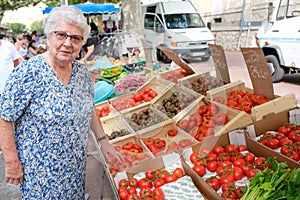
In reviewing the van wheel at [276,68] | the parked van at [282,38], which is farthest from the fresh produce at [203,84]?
the van wheel at [276,68]

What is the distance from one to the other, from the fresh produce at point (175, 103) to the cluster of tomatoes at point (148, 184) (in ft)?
2.70

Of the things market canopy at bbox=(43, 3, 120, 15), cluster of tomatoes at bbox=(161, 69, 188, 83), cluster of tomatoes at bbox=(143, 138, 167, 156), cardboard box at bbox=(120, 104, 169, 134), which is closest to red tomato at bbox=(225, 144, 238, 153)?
cluster of tomatoes at bbox=(143, 138, 167, 156)

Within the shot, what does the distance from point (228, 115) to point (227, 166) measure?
72cm

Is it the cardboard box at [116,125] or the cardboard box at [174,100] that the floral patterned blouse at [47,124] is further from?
the cardboard box at [174,100]

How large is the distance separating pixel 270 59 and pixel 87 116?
727 centimetres

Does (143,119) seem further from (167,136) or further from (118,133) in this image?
(167,136)

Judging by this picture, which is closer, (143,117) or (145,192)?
(145,192)

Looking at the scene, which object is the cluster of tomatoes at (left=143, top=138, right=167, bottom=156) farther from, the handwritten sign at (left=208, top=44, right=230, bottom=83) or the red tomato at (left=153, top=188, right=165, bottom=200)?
the handwritten sign at (left=208, top=44, right=230, bottom=83)

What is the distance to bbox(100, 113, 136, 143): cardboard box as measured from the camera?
3.27 metres

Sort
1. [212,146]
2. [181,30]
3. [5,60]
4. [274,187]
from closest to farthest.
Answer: [274,187] < [212,146] < [5,60] < [181,30]

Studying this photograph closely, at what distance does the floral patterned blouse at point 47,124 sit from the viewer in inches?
70.9

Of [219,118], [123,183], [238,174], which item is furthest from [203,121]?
[123,183]

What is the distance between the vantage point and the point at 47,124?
1.87 meters

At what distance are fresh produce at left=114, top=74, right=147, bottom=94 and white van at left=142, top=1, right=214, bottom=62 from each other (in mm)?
7435
